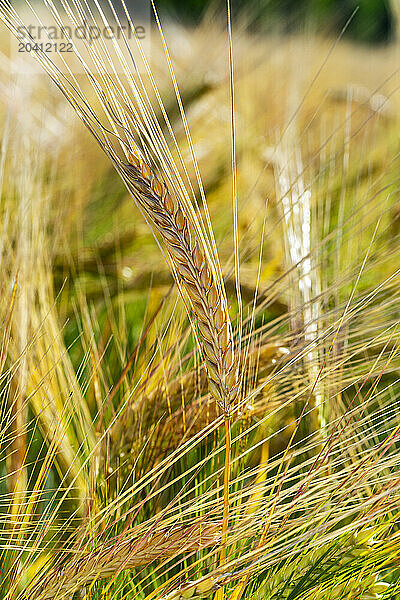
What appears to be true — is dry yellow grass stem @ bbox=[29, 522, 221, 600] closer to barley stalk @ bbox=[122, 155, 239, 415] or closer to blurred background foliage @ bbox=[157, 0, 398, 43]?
barley stalk @ bbox=[122, 155, 239, 415]

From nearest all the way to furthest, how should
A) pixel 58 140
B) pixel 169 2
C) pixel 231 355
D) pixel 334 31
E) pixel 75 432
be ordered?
1. pixel 231 355
2. pixel 75 432
3. pixel 58 140
4. pixel 334 31
5. pixel 169 2

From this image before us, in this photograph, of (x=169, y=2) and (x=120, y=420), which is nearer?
(x=120, y=420)

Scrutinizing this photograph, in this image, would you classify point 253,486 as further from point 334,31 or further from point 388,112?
point 334,31

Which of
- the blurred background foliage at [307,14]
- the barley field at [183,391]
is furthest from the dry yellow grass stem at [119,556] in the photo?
the blurred background foliage at [307,14]

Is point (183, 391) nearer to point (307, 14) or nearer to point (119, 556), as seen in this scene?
point (119, 556)

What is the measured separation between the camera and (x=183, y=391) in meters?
0.27

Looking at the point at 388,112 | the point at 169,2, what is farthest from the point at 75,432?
the point at 169,2

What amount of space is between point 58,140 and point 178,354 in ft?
1.23

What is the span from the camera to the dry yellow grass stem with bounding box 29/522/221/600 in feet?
0.67

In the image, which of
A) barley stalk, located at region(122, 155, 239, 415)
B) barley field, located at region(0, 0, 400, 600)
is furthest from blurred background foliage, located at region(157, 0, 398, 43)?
barley stalk, located at region(122, 155, 239, 415)

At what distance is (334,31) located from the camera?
1260mm

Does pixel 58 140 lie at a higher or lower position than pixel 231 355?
higher

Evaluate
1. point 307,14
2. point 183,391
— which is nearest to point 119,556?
point 183,391

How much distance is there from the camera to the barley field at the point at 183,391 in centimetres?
19
